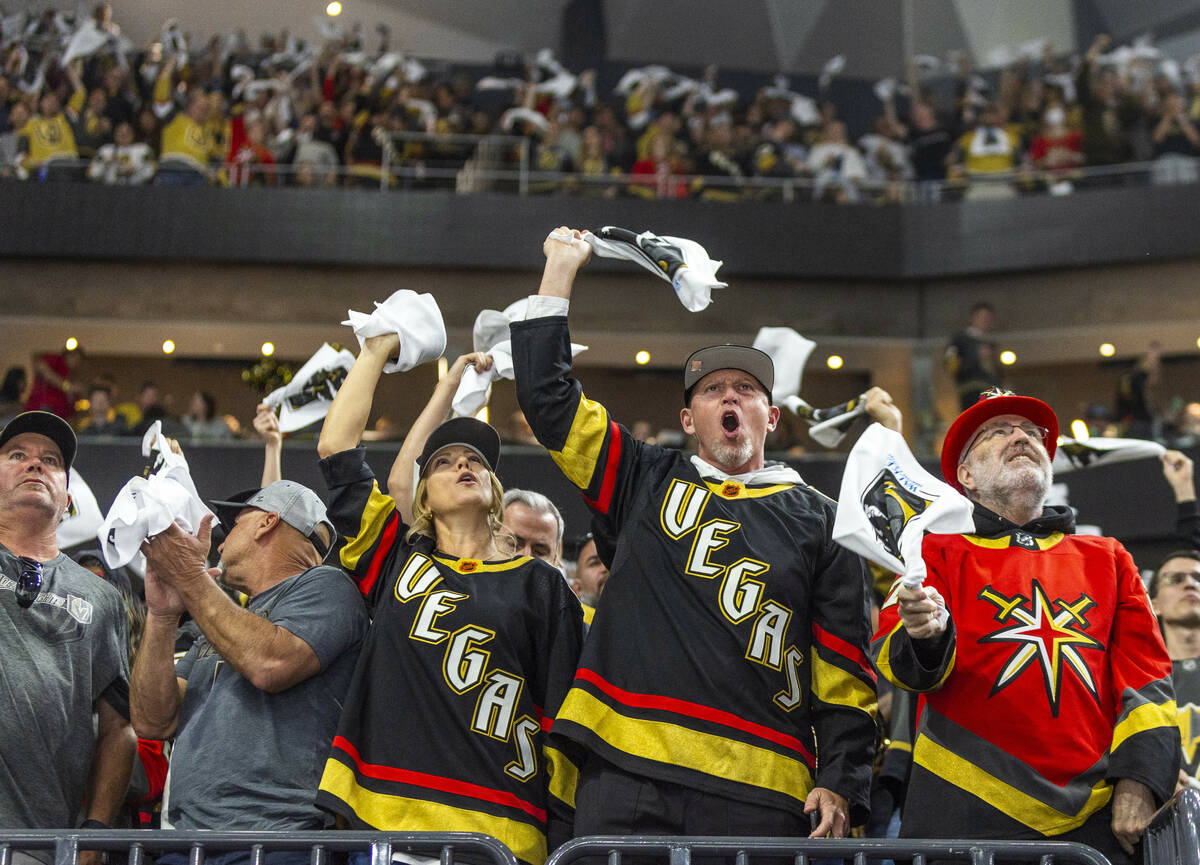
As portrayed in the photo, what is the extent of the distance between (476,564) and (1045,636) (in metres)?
1.37

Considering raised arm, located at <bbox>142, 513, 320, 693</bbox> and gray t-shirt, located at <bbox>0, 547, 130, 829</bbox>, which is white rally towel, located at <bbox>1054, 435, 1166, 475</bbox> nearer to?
raised arm, located at <bbox>142, 513, 320, 693</bbox>

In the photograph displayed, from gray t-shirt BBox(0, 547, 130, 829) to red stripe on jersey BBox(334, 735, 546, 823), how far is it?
797 millimetres

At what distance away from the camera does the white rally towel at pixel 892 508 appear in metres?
2.73

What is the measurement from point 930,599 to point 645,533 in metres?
0.73

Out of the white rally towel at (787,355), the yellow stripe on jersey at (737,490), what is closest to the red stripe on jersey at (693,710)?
the yellow stripe on jersey at (737,490)

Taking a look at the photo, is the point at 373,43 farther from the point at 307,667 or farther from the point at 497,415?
the point at 307,667

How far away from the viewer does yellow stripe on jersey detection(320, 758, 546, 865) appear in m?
2.99

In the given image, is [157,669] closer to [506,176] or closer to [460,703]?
[460,703]

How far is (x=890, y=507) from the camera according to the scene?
113 inches

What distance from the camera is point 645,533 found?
3.24m

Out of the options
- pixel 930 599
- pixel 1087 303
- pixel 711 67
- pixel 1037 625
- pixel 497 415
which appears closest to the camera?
pixel 930 599

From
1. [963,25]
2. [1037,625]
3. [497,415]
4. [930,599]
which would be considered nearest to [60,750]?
[930,599]

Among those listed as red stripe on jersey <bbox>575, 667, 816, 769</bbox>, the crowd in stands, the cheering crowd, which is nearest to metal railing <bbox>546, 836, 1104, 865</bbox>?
the cheering crowd

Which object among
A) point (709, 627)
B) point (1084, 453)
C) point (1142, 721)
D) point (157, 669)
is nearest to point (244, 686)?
point (157, 669)
